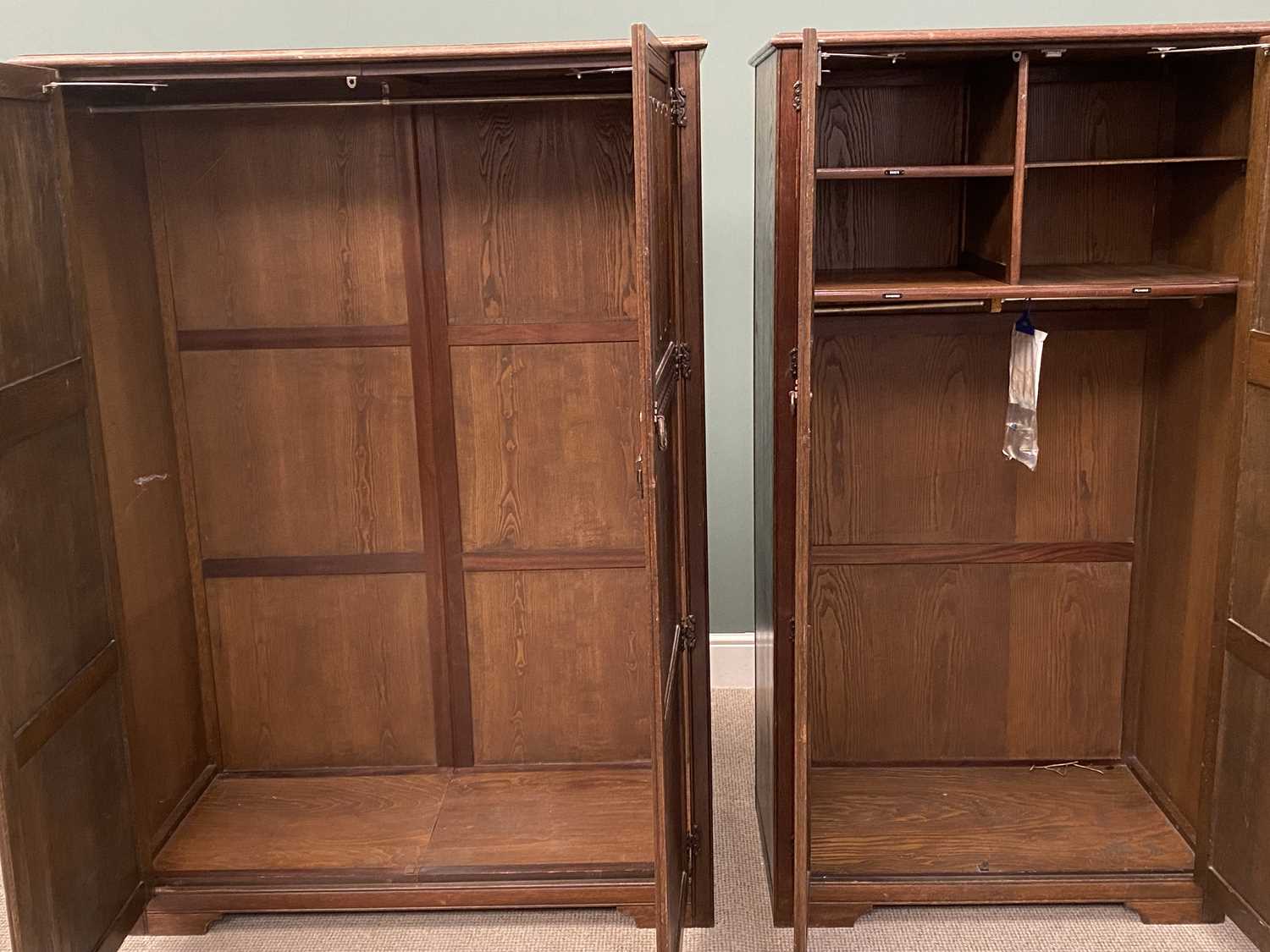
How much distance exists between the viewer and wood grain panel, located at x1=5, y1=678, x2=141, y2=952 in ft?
7.88

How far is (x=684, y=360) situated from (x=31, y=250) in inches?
55.2

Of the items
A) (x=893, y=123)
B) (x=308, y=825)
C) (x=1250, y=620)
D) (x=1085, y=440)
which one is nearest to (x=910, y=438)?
(x=1085, y=440)

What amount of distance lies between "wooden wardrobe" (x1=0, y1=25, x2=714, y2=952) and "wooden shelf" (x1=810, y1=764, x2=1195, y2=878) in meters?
0.47

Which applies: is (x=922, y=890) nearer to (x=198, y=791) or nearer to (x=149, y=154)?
(x=198, y=791)

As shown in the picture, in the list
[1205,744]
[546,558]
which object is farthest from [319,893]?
[1205,744]

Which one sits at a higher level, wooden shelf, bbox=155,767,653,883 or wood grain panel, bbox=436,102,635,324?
wood grain panel, bbox=436,102,635,324

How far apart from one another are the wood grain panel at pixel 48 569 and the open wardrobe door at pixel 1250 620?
2578 millimetres

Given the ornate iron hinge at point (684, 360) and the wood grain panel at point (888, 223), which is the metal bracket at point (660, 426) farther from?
the wood grain panel at point (888, 223)

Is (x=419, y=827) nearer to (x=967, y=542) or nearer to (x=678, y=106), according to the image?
(x=967, y=542)

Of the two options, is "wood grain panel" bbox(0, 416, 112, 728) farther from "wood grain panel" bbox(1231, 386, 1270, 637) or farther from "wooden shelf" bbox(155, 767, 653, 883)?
"wood grain panel" bbox(1231, 386, 1270, 637)

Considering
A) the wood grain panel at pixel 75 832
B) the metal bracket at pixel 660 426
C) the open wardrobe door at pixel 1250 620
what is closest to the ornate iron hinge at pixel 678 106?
the metal bracket at pixel 660 426

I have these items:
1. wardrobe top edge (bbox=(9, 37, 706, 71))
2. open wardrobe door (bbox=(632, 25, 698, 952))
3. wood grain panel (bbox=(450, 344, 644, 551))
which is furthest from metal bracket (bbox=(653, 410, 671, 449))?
wood grain panel (bbox=(450, 344, 644, 551))

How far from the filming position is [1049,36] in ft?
7.90

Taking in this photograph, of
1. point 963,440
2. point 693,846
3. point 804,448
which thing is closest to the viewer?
point 804,448
